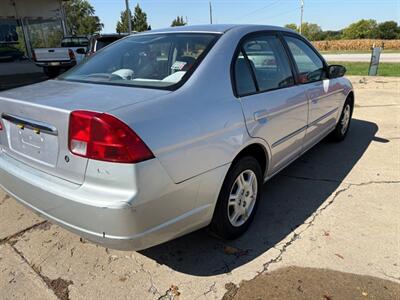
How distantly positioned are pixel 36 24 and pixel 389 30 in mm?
64535

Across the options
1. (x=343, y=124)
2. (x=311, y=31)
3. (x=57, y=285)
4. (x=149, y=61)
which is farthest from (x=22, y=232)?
(x=311, y=31)

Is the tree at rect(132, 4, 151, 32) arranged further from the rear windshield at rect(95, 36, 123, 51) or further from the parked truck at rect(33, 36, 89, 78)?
the rear windshield at rect(95, 36, 123, 51)

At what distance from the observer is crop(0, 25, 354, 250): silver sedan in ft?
6.17

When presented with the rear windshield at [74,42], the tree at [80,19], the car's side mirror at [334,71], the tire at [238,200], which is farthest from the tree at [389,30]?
the tire at [238,200]

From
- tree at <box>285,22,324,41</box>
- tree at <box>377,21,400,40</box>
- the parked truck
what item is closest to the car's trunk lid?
the parked truck

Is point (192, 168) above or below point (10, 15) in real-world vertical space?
below

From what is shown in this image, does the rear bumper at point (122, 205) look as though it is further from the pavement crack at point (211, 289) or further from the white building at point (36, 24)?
the white building at point (36, 24)

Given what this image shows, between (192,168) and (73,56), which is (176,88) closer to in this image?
(192,168)

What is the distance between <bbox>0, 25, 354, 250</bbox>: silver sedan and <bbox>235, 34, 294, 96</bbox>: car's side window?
0.01m

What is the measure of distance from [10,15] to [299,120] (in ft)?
80.4

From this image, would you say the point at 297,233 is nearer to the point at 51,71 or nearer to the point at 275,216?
the point at 275,216

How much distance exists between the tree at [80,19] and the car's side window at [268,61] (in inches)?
2395

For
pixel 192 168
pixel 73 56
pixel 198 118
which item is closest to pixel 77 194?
pixel 192 168

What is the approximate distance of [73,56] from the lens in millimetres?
14602
